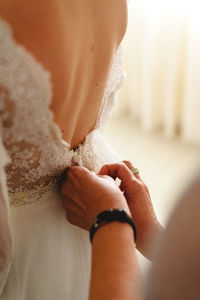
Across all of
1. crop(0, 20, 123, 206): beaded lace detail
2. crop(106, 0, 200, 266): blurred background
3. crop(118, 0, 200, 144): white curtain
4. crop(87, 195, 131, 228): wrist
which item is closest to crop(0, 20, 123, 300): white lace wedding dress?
crop(0, 20, 123, 206): beaded lace detail

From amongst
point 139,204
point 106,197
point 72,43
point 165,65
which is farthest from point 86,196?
point 165,65

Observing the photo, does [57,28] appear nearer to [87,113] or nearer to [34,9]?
[34,9]

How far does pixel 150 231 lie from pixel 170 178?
1309 millimetres

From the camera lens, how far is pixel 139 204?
87 centimetres

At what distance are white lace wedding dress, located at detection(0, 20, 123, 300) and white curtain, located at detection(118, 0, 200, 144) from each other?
4.32ft

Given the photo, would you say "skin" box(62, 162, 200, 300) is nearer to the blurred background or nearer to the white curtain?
the blurred background

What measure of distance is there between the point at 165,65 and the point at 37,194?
1645mm

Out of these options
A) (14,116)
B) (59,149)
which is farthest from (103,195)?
(14,116)

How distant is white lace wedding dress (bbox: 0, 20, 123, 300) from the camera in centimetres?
64

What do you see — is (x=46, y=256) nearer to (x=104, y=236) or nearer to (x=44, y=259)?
(x=44, y=259)

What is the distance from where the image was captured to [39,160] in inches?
29.0

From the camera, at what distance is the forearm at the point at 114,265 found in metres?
0.60

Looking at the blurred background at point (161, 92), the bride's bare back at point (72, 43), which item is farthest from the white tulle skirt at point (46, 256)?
the blurred background at point (161, 92)

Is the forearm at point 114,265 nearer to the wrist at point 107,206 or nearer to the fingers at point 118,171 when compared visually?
the wrist at point 107,206
